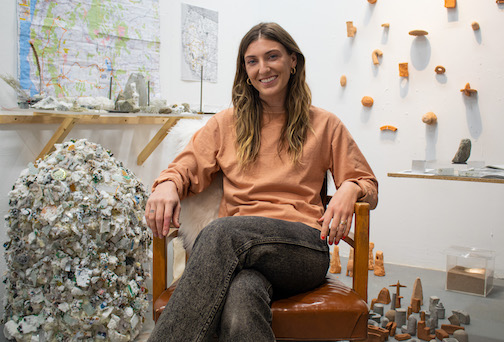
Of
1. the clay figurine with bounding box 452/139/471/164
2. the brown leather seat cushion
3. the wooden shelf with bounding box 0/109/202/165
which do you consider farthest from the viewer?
the clay figurine with bounding box 452/139/471/164

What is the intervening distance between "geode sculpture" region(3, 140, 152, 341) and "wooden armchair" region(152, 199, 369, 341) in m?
0.54

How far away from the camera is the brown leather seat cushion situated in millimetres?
1445

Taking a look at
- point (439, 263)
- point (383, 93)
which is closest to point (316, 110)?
point (383, 93)

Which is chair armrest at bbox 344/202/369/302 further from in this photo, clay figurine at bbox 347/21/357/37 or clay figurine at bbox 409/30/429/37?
clay figurine at bbox 347/21/357/37

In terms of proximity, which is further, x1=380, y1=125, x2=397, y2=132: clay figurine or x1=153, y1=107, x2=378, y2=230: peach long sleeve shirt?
x1=380, y1=125, x2=397, y2=132: clay figurine

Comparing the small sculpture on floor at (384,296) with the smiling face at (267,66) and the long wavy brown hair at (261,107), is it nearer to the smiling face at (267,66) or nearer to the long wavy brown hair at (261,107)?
the long wavy brown hair at (261,107)

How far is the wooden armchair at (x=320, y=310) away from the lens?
145 cm

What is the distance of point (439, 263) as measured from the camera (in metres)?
3.43

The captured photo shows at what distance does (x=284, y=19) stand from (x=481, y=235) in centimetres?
205

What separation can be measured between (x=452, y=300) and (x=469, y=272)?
0.72 ft

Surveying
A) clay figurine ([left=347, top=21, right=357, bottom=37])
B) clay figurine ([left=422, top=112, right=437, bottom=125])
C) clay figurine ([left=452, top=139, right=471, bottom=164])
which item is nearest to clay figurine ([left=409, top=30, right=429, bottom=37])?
clay figurine ([left=347, top=21, right=357, bottom=37])

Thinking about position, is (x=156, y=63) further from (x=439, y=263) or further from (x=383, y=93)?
(x=439, y=263)

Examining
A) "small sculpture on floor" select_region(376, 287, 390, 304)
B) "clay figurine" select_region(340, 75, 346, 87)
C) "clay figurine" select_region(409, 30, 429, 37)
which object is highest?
"clay figurine" select_region(409, 30, 429, 37)

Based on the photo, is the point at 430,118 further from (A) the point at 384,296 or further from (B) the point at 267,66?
(B) the point at 267,66
